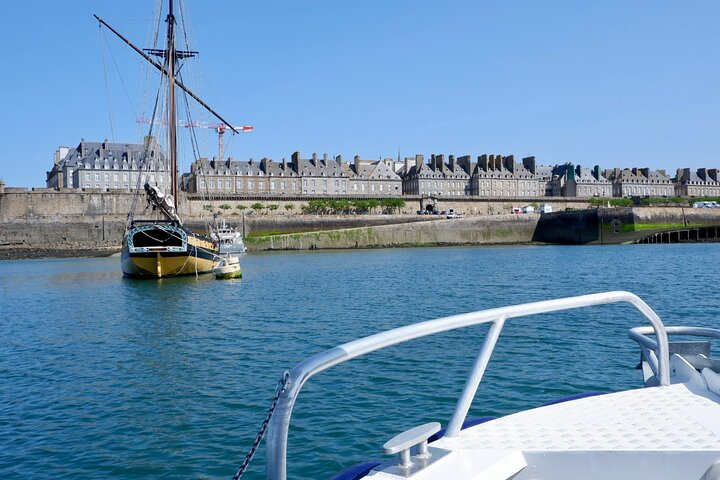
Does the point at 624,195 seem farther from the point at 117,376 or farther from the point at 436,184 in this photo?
the point at 117,376

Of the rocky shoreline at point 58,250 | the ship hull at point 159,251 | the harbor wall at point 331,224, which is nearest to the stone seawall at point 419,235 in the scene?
the harbor wall at point 331,224

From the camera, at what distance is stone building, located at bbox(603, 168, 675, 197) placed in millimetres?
129750

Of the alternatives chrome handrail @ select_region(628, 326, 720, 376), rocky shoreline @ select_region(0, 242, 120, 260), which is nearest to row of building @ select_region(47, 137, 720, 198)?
rocky shoreline @ select_region(0, 242, 120, 260)

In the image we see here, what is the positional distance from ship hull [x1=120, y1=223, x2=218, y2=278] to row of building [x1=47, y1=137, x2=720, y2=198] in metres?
55.6

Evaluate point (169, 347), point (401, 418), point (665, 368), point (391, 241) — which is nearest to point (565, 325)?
point (401, 418)

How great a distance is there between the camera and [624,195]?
130m

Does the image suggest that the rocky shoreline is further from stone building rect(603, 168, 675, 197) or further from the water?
stone building rect(603, 168, 675, 197)

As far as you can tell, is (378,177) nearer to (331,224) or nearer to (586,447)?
(331,224)

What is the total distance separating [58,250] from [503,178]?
81.2 meters

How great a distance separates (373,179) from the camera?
382ft

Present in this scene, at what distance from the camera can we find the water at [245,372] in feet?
25.5

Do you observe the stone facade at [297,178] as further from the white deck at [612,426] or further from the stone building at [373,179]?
the white deck at [612,426]

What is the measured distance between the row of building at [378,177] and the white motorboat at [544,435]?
88891mm

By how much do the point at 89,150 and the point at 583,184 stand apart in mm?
91825
